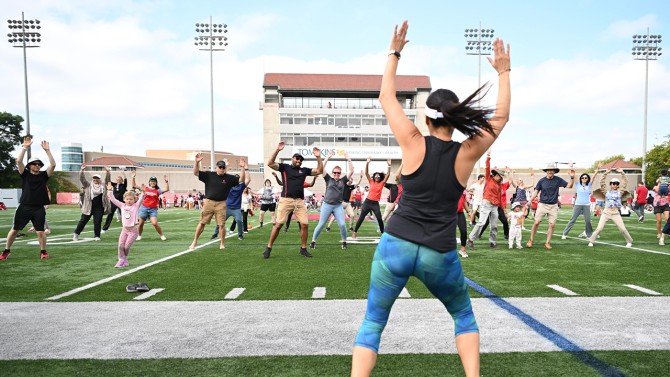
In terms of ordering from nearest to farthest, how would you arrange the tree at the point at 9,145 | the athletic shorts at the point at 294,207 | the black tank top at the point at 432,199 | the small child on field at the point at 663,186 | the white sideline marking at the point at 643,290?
the black tank top at the point at 432,199 < the white sideline marking at the point at 643,290 < the athletic shorts at the point at 294,207 < the small child on field at the point at 663,186 < the tree at the point at 9,145

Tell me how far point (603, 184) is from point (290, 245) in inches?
326

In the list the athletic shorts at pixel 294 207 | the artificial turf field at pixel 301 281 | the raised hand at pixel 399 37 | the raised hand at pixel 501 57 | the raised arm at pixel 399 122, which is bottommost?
the artificial turf field at pixel 301 281

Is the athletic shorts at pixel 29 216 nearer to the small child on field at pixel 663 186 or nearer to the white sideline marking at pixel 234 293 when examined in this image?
the white sideline marking at pixel 234 293

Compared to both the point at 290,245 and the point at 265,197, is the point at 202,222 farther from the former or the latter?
the point at 265,197

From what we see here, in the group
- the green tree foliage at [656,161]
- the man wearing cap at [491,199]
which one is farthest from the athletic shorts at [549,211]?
the green tree foliage at [656,161]

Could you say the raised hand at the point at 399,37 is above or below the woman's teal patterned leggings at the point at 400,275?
above

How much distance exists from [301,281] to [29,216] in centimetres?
600

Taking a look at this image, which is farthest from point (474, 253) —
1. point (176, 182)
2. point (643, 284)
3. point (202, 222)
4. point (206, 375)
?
point (176, 182)

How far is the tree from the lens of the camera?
5069 centimetres

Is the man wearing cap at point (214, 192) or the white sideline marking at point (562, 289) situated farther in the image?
the man wearing cap at point (214, 192)

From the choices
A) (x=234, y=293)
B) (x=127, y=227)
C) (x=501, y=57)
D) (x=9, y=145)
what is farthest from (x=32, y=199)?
(x=9, y=145)

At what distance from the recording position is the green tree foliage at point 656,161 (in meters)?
56.3

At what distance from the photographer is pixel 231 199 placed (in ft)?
41.4

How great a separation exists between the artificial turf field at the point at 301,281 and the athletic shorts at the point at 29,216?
2.36 ft
